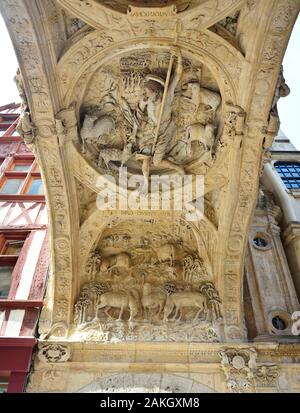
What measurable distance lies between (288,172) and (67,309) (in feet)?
24.1

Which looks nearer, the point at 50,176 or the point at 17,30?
the point at 17,30

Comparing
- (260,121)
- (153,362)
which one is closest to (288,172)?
(260,121)

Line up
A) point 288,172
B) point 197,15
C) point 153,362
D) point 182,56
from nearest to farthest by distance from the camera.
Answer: point 197,15 < point 182,56 < point 153,362 < point 288,172

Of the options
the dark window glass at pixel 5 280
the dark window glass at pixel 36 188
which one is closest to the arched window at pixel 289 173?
the dark window glass at pixel 36 188

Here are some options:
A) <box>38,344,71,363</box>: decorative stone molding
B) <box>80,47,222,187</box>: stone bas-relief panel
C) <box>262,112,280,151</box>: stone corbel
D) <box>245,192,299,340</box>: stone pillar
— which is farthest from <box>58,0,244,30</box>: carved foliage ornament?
<box>38,344,71,363</box>: decorative stone molding

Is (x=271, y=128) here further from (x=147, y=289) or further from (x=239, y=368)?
(x=239, y=368)

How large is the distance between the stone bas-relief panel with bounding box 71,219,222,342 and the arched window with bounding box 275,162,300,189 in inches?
168

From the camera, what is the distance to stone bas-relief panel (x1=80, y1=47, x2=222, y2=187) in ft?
20.2

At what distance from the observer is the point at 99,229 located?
24.8 feet

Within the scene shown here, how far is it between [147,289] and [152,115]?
321cm

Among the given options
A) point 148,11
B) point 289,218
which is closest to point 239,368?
point 289,218

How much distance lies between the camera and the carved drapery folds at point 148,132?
18.0ft

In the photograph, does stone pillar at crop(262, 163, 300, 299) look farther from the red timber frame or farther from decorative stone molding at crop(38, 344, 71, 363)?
the red timber frame

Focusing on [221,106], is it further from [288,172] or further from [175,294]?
[288,172]
